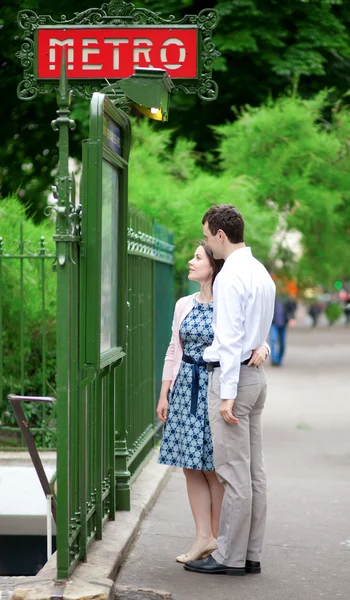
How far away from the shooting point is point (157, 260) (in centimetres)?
970

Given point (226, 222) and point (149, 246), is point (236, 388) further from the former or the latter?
point (149, 246)

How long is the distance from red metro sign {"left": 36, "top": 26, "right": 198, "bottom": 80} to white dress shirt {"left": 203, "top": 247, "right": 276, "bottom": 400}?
69.9 inches

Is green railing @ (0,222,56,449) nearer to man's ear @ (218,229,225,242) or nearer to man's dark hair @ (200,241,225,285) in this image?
man's dark hair @ (200,241,225,285)

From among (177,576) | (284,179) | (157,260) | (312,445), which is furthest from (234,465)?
(284,179)

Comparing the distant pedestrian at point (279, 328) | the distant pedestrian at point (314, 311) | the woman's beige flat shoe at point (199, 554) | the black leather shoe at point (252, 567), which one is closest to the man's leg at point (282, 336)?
the distant pedestrian at point (279, 328)

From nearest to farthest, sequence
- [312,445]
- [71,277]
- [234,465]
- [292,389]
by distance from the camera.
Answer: [71,277] → [234,465] → [312,445] → [292,389]

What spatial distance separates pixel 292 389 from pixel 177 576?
13.2 meters

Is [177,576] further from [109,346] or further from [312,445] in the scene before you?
[312,445]

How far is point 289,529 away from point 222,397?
79.6 inches

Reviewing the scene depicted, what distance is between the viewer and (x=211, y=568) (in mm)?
5688

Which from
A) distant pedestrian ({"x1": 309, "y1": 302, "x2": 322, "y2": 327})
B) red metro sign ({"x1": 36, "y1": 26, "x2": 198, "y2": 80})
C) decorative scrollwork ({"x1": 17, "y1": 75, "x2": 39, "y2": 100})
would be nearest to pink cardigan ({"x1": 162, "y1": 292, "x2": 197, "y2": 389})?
red metro sign ({"x1": 36, "y1": 26, "x2": 198, "y2": 80})

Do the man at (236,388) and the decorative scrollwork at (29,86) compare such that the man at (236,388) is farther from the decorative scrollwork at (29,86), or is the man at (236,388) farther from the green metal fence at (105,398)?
the decorative scrollwork at (29,86)

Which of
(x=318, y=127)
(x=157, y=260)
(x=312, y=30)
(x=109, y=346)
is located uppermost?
(x=312, y=30)

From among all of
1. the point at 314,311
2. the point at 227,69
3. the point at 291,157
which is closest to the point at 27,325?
the point at 291,157
